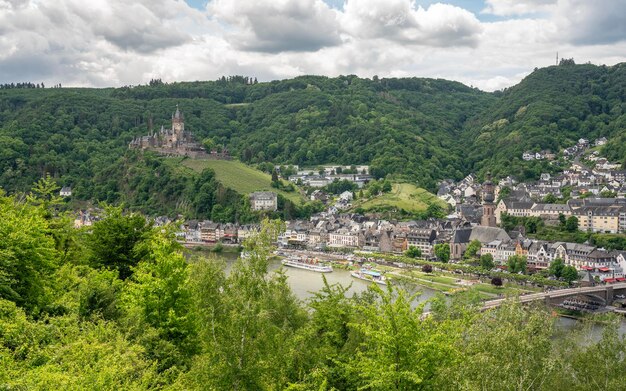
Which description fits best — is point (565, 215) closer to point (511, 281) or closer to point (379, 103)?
point (511, 281)

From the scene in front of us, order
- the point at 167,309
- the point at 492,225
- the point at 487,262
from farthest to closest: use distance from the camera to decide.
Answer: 1. the point at 492,225
2. the point at 487,262
3. the point at 167,309

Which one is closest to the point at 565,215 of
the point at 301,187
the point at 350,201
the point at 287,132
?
the point at 350,201

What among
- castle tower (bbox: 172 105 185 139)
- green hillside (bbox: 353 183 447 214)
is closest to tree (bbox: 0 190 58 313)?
green hillside (bbox: 353 183 447 214)

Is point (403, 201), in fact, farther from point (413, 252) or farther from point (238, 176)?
point (238, 176)

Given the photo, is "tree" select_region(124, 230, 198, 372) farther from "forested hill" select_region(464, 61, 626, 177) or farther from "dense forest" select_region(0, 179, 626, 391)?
"forested hill" select_region(464, 61, 626, 177)

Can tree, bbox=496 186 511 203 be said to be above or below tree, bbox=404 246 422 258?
above

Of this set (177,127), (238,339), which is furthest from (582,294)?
(177,127)
